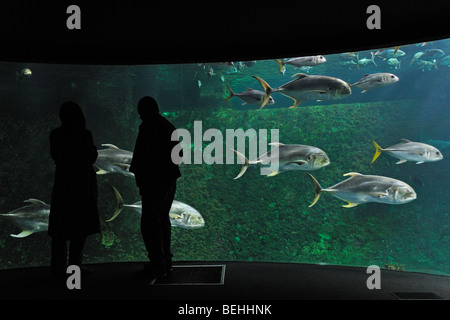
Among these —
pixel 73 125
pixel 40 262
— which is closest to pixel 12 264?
pixel 40 262

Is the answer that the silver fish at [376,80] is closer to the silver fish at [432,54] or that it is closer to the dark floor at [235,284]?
the dark floor at [235,284]

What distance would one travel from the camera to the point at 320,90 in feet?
13.5

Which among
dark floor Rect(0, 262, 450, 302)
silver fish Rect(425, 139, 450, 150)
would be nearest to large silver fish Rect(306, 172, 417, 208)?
dark floor Rect(0, 262, 450, 302)

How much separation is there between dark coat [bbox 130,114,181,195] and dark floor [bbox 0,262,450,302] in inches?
38.2

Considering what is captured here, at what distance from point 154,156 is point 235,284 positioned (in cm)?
147

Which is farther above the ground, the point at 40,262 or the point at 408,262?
the point at 40,262

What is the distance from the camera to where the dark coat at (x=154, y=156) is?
2941 millimetres

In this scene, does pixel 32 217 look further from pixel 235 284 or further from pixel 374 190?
pixel 374 190

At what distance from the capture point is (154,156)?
2.96m

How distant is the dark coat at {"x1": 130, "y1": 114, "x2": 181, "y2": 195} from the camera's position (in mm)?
2941

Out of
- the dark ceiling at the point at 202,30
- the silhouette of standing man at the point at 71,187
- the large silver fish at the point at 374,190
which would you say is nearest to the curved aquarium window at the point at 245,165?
the large silver fish at the point at 374,190

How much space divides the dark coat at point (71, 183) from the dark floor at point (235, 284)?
21.9 inches
